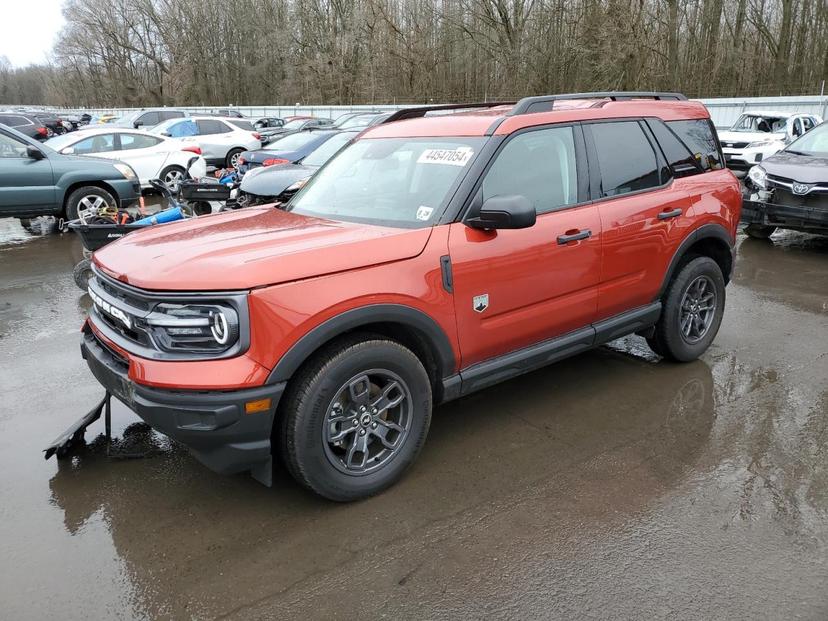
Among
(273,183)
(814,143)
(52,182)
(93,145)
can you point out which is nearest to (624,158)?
(273,183)

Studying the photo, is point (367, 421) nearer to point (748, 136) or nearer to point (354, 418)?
point (354, 418)

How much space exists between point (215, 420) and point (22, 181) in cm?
905

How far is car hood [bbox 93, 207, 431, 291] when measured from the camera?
2.84 metres

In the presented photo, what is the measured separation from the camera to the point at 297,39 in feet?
165

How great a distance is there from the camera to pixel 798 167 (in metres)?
8.91

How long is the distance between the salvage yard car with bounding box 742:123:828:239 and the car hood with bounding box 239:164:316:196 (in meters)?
6.36

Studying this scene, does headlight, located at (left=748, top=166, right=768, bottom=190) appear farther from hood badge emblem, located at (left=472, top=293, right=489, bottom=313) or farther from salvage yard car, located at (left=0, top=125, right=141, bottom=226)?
salvage yard car, located at (left=0, top=125, right=141, bottom=226)

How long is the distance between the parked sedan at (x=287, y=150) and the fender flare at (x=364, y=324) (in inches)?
381

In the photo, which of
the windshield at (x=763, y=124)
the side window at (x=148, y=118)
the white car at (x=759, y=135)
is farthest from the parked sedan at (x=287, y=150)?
the side window at (x=148, y=118)

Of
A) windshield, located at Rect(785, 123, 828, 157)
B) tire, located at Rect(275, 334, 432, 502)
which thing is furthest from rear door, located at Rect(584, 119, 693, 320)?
windshield, located at Rect(785, 123, 828, 157)

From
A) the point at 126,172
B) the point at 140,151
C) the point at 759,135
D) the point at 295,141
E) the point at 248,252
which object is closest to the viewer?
the point at 248,252

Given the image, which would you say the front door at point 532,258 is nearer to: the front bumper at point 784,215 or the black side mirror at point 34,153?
the front bumper at point 784,215

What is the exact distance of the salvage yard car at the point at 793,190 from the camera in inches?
335

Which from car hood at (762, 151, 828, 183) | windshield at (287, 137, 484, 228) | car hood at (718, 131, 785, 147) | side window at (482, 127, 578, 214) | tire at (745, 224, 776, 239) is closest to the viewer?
windshield at (287, 137, 484, 228)
